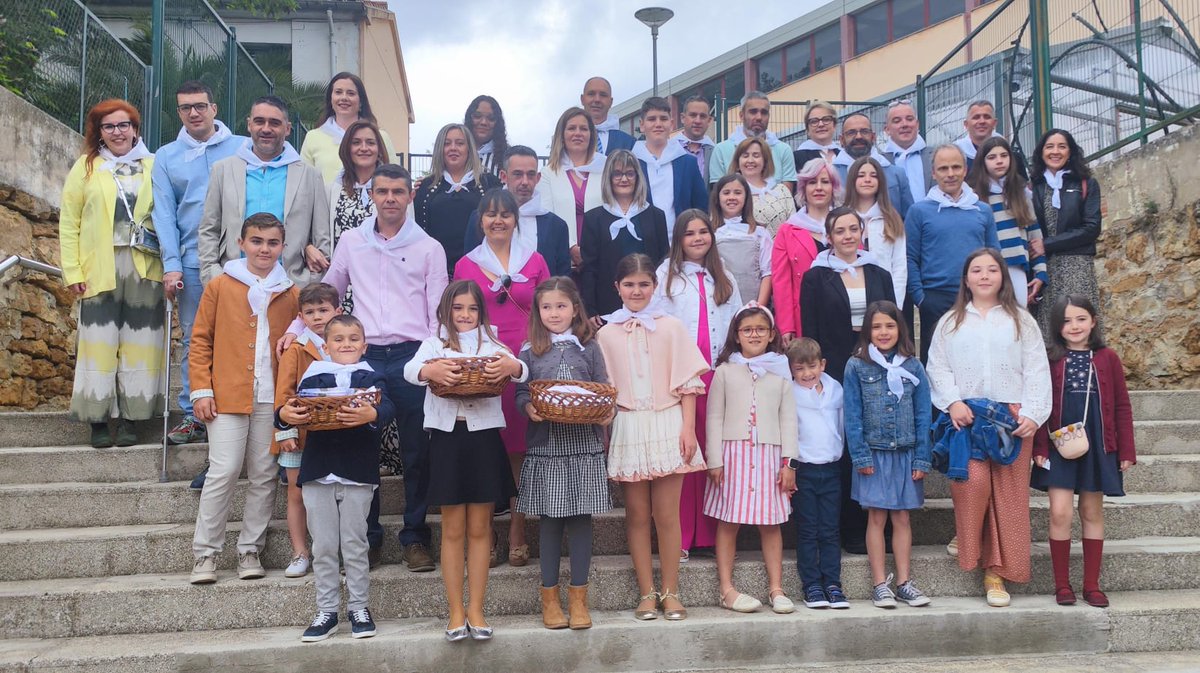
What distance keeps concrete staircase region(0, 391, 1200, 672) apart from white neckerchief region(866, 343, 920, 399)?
0.90 meters

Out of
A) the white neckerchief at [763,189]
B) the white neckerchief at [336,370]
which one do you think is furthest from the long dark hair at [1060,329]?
the white neckerchief at [336,370]

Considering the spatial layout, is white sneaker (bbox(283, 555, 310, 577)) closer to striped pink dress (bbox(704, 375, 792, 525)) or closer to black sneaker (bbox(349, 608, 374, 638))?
black sneaker (bbox(349, 608, 374, 638))

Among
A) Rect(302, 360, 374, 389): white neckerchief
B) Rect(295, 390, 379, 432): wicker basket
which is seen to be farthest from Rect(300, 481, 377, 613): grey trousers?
Rect(302, 360, 374, 389): white neckerchief

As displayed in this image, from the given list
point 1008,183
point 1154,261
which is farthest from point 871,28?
point 1008,183

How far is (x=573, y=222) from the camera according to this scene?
19.7 feet

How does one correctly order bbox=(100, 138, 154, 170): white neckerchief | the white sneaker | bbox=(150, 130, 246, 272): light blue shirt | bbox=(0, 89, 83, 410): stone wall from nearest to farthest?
the white sneaker
bbox=(150, 130, 246, 272): light blue shirt
bbox=(100, 138, 154, 170): white neckerchief
bbox=(0, 89, 83, 410): stone wall

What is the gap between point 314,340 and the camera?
4.53 m

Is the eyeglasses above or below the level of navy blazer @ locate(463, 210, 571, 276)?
above

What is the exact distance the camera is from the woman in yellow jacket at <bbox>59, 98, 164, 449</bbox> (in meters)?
5.24

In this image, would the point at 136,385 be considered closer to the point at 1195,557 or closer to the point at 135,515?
Result: the point at 135,515

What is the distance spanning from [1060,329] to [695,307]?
188 centimetres

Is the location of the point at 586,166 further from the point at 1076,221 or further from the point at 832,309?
the point at 1076,221

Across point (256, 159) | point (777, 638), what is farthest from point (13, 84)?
point (777, 638)

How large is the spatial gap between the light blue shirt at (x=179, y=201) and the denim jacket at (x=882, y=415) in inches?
146
